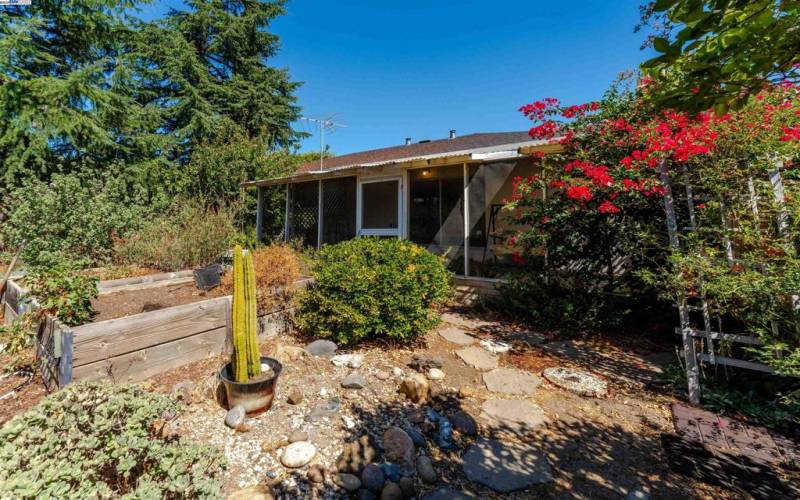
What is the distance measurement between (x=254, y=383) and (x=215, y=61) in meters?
17.6

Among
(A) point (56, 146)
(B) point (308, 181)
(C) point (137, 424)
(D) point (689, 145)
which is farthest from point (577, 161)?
(A) point (56, 146)

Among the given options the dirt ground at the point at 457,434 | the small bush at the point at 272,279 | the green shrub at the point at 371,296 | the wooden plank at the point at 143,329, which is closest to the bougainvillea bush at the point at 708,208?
the dirt ground at the point at 457,434

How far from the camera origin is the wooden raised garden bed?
267 cm

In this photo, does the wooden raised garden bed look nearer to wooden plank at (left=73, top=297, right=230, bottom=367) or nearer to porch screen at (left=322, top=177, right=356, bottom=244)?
wooden plank at (left=73, top=297, right=230, bottom=367)

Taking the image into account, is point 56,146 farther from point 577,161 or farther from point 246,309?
point 577,161

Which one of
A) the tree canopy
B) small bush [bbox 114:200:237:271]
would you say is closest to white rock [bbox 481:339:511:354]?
small bush [bbox 114:200:237:271]

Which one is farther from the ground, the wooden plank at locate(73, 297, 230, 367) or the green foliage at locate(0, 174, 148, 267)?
the green foliage at locate(0, 174, 148, 267)

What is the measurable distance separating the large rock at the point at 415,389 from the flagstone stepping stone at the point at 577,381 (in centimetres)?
130

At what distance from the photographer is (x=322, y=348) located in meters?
3.70

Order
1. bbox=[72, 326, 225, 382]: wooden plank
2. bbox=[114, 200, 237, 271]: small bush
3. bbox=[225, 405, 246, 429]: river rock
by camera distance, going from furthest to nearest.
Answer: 1. bbox=[114, 200, 237, 271]: small bush
2. bbox=[72, 326, 225, 382]: wooden plank
3. bbox=[225, 405, 246, 429]: river rock

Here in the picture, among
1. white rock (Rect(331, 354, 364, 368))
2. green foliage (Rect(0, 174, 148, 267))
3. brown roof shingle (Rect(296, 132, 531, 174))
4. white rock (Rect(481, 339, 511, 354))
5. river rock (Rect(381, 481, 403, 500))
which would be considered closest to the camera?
river rock (Rect(381, 481, 403, 500))

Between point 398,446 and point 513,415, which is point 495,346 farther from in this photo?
point 398,446

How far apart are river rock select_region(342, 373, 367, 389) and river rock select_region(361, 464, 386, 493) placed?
102 centimetres

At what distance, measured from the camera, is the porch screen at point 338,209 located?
8.45 meters
